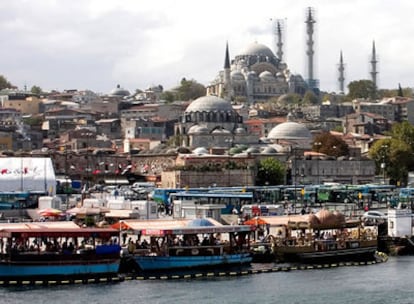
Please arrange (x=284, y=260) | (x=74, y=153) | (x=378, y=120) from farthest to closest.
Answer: (x=378, y=120)
(x=74, y=153)
(x=284, y=260)

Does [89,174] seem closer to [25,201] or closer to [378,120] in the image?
[25,201]

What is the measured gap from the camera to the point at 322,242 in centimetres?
3141

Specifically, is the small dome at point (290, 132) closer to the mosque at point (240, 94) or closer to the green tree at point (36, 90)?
the mosque at point (240, 94)

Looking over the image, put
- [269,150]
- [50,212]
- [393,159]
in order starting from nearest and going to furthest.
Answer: [50,212] → [269,150] → [393,159]

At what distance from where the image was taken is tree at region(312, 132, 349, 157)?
233 ft

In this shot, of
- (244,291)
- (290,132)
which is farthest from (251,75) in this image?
A: (244,291)

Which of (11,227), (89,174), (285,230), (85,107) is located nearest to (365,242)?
(285,230)

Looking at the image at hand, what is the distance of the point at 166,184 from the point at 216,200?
12872mm

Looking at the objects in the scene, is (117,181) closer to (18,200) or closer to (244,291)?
(18,200)

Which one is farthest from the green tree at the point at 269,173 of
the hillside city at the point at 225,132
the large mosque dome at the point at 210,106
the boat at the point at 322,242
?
the boat at the point at 322,242

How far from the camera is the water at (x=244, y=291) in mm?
24859

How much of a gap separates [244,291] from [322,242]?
18.8 feet

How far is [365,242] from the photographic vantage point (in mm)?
31953

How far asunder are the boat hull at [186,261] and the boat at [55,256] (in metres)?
1.08
